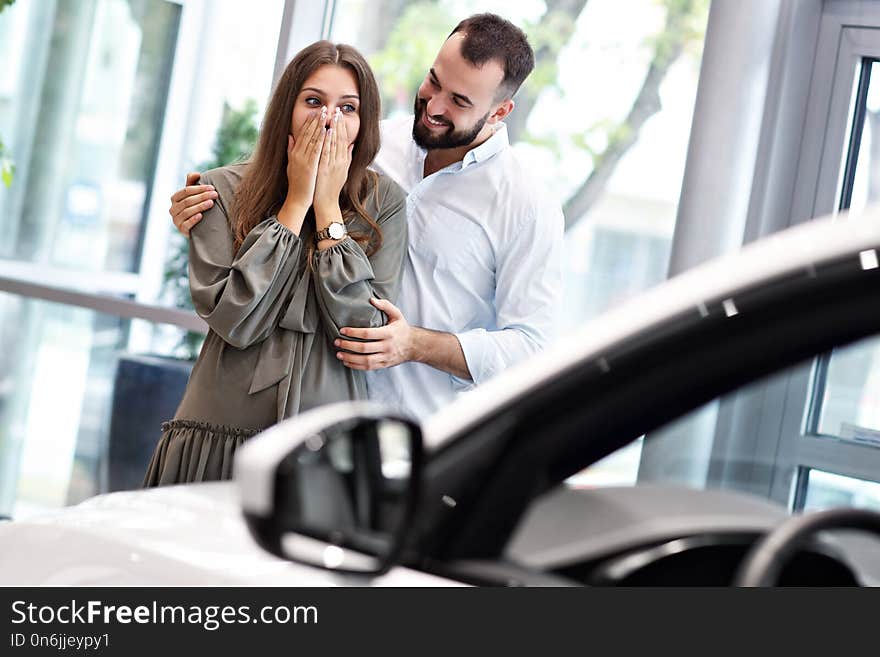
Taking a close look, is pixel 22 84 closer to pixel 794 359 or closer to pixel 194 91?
pixel 194 91

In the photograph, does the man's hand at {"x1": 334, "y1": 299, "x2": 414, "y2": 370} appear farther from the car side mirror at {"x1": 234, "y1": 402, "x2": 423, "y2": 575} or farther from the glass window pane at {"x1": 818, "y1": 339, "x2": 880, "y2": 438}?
the glass window pane at {"x1": 818, "y1": 339, "x2": 880, "y2": 438}

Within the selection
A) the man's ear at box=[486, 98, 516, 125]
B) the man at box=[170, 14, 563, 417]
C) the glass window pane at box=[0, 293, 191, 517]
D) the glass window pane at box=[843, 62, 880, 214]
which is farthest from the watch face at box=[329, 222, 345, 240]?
the glass window pane at box=[0, 293, 191, 517]

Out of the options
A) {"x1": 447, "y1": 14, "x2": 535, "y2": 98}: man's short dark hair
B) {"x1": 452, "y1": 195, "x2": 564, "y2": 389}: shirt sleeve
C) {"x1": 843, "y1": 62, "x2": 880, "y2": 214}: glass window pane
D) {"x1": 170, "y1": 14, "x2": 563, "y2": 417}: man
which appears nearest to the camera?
{"x1": 452, "y1": 195, "x2": 564, "y2": 389}: shirt sleeve

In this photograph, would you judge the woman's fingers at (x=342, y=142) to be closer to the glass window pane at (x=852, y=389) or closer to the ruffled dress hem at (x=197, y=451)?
the ruffled dress hem at (x=197, y=451)

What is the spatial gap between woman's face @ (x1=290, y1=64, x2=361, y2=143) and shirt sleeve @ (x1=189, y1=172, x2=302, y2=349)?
10.5 inches

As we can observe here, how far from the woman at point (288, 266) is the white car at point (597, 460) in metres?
1.29

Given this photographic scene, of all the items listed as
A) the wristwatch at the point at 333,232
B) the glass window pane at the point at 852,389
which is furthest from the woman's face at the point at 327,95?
the glass window pane at the point at 852,389

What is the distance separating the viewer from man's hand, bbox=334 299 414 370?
2381mm

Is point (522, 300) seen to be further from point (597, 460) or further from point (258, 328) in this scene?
point (597, 460)

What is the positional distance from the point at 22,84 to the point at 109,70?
1.54 ft

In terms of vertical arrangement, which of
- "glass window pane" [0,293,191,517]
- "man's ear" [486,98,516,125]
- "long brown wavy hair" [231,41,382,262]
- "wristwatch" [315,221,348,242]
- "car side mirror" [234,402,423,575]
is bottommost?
"glass window pane" [0,293,191,517]

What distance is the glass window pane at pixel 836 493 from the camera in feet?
3.27
